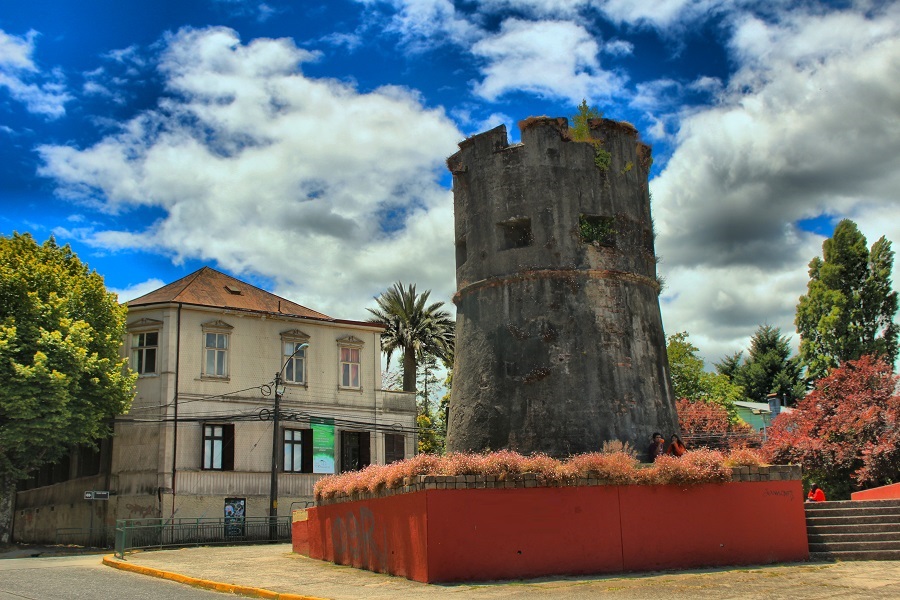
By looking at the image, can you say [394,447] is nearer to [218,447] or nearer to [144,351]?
[218,447]

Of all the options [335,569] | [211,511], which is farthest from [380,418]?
[335,569]

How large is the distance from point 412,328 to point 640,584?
35.9m

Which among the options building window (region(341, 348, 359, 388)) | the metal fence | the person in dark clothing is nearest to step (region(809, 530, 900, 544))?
the person in dark clothing

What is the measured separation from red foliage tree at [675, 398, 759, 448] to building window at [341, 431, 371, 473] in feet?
43.0

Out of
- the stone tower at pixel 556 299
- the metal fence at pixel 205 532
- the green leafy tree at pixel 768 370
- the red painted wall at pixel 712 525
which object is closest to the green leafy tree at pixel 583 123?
the stone tower at pixel 556 299

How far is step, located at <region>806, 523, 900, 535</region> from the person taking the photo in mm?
15133

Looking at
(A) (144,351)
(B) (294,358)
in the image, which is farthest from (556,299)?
(A) (144,351)

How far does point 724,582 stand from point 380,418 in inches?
1023

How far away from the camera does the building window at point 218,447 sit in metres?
32.8

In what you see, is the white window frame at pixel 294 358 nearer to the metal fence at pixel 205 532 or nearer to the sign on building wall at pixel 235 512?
the sign on building wall at pixel 235 512

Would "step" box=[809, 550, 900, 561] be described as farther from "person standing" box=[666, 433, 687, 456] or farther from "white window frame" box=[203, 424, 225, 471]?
"white window frame" box=[203, 424, 225, 471]

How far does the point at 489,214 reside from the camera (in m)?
17.1

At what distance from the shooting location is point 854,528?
1541 cm

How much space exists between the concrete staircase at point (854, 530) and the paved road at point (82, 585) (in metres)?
10.3
